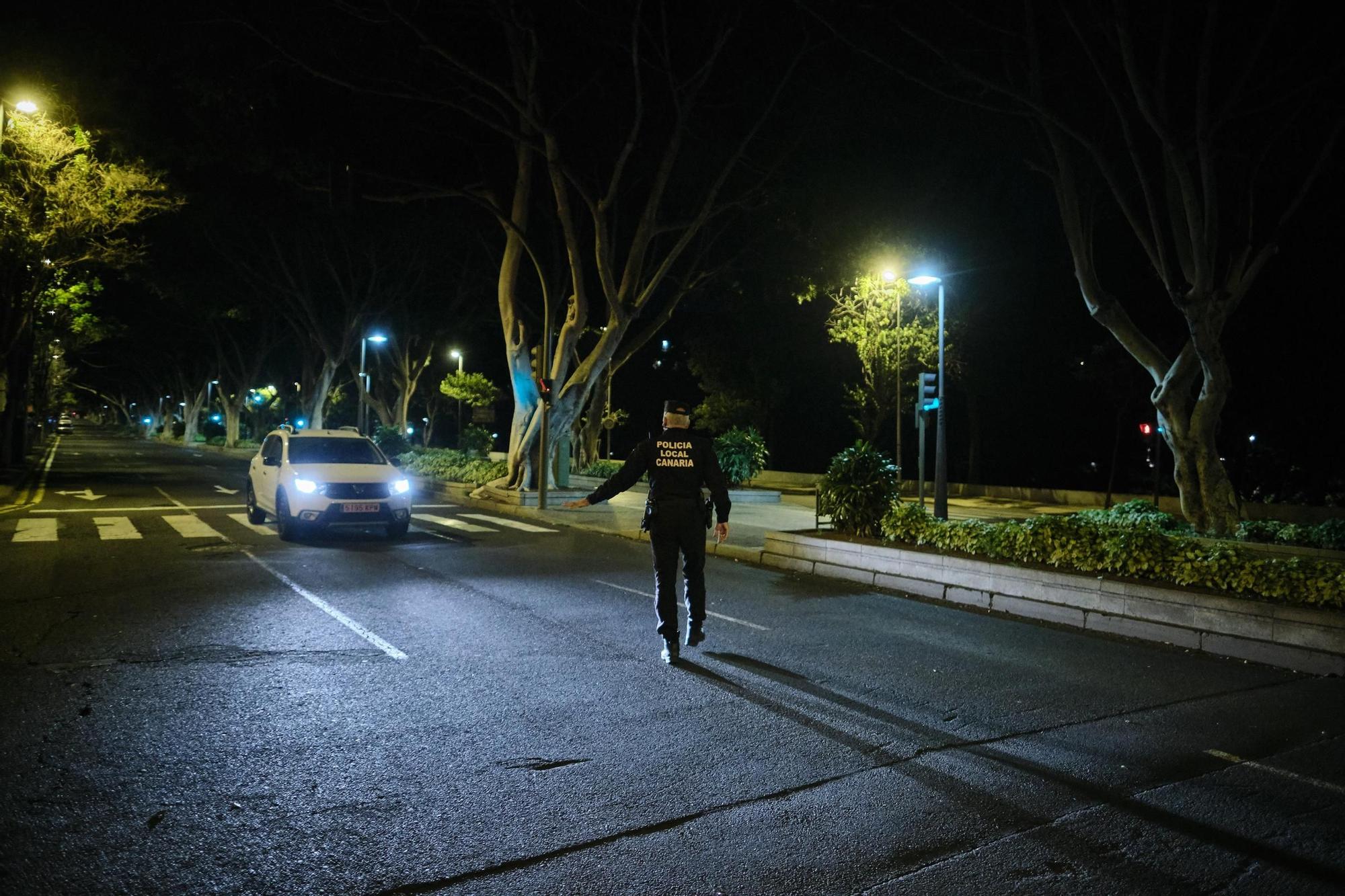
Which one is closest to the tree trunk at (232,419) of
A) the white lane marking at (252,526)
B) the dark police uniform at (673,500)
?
the white lane marking at (252,526)

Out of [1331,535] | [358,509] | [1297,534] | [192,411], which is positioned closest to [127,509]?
[358,509]

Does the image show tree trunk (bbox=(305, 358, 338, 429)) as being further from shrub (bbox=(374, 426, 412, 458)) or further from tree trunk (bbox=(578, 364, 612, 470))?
→ tree trunk (bbox=(578, 364, 612, 470))

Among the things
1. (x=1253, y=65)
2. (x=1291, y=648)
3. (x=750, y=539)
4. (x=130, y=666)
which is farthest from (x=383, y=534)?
(x=1253, y=65)

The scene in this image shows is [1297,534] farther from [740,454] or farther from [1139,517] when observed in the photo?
[740,454]

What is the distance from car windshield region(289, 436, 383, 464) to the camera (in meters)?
14.7

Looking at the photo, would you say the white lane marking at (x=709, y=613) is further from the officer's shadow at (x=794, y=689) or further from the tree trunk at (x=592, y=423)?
the tree trunk at (x=592, y=423)

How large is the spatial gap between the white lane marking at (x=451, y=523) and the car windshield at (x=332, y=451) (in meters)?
2.02

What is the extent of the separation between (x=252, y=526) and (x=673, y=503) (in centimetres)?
1104

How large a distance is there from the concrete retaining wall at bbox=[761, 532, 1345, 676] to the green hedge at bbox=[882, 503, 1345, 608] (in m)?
0.31

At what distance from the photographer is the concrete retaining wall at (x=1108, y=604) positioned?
23.7 ft

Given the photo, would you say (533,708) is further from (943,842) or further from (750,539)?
(750,539)

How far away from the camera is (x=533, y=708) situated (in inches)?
222

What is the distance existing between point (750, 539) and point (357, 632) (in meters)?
8.25

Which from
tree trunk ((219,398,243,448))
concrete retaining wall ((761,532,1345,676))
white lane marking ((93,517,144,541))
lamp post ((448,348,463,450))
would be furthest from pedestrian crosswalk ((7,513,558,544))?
tree trunk ((219,398,243,448))
